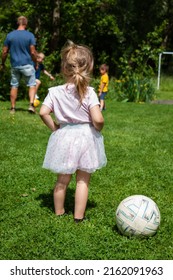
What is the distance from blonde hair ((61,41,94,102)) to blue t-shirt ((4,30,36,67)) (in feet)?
21.0

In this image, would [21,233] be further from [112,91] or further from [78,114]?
[112,91]

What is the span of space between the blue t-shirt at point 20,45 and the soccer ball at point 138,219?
272 inches

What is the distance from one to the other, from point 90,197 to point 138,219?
3.76ft

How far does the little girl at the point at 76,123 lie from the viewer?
3.99 meters

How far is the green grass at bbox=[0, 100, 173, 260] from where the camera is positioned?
Answer: 368cm

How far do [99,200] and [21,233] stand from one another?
115 centimetres

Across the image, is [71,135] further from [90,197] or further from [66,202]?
[90,197]

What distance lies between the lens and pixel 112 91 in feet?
60.2

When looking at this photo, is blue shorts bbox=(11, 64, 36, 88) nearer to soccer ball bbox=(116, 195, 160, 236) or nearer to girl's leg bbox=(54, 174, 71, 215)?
girl's leg bbox=(54, 174, 71, 215)

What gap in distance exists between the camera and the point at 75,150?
4.11 metres

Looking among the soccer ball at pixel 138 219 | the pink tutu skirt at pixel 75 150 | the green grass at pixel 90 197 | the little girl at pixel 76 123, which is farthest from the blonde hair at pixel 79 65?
the green grass at pixel 90 197

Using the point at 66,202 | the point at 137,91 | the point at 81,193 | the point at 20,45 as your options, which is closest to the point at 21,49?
the point at 20,45

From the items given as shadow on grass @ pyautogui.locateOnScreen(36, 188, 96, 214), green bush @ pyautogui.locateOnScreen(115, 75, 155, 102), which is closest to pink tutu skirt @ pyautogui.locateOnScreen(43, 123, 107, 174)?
shadow on grass @ pyautogui.locateOnScreen(36, 188, 96, 214)
